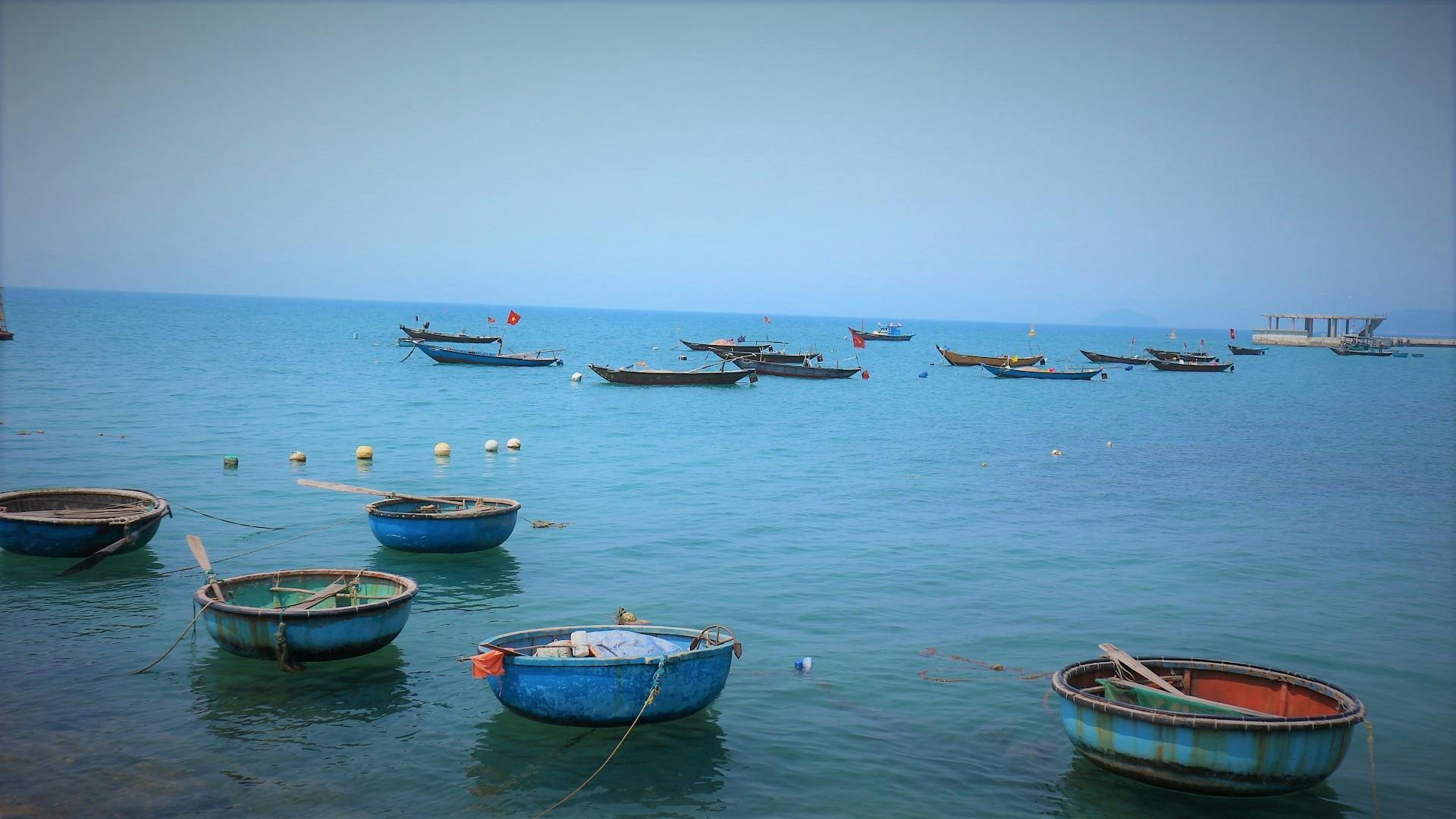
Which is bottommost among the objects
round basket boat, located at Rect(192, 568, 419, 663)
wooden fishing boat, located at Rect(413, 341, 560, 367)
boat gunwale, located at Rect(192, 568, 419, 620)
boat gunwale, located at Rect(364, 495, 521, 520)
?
round basket boat, located at Rect(192, 568, 419, 663)

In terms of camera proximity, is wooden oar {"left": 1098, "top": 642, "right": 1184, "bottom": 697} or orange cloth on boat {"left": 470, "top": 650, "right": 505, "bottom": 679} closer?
orange cloth on boat {"left": 470, "top": 650, "right": 505, "bottom": 679}

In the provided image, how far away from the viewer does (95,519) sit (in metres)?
18.0

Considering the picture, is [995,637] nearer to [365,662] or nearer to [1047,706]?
[1047,706]

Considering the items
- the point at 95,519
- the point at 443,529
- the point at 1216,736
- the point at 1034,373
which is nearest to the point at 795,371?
the point at 1034,373

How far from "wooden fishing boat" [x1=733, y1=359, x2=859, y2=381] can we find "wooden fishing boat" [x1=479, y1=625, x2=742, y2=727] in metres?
58.7

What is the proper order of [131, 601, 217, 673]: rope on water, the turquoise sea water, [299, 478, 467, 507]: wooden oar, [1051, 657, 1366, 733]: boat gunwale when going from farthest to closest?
[299, 478, 467, 507]: wooden oar
[131, 601, 217, 673]: rope on water
the turquoise sea water
[1051, 657, 1366, 733]: boat gunwale

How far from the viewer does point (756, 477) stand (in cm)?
3164

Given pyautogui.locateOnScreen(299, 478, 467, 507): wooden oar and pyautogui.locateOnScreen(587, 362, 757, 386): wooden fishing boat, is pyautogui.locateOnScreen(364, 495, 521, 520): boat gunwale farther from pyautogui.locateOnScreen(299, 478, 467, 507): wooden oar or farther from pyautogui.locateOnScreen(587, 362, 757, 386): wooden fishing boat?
pyautogui.locateOnScreen(587, 362, 757, 386): wooden fishing boat

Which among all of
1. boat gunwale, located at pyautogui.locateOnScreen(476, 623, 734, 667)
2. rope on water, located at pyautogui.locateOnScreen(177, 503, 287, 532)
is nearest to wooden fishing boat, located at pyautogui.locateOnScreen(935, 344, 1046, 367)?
rope on water, located at pyautogui.locateOnScreen(177, 503, 287, 532)

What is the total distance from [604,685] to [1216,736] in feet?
20.6

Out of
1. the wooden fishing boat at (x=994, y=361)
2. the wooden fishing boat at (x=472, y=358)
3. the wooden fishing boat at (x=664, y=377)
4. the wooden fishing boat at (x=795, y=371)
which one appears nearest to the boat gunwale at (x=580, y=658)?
the wooden fishing boat at (x=664, y=377)

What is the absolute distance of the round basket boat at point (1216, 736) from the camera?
1029 centimetres

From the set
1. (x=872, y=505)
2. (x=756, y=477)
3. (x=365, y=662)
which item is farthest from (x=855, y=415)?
(x=365, y=662)

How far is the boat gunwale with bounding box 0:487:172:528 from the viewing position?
17734mm
